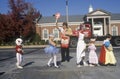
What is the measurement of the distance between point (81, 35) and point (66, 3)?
33896 millimetres

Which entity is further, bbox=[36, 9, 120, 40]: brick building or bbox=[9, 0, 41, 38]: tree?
bbox=[36, 9, 120, 40]: brick building

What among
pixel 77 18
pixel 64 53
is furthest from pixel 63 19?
pixel 64 53

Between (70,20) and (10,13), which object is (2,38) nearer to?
(10,13)

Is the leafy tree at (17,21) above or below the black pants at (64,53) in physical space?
above

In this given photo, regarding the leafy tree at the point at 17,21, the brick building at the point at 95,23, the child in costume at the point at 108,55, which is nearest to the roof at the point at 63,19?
the brick building at the point at 95,23

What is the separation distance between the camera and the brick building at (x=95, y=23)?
170ft

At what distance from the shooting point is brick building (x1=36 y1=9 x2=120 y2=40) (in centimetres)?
5180

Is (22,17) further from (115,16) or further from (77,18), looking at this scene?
(115,16)

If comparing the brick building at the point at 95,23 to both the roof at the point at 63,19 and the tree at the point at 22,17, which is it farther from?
the tree at the point at 22,17

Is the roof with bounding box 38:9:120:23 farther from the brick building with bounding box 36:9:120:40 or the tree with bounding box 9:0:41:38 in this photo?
the tree with bounding box 9:0:41:38

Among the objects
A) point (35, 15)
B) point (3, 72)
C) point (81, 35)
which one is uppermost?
point (35, 15)

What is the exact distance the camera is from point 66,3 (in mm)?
47938

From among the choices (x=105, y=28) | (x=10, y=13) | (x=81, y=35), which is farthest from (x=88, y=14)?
(x=81, y=35)

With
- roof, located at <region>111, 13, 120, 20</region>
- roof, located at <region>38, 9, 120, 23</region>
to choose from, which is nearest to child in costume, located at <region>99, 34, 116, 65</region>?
roof, located at <region>38, 9, 120, 23</region>
